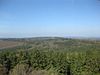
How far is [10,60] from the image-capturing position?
7.88 meters

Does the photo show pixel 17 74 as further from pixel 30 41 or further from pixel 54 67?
pixel 30 41

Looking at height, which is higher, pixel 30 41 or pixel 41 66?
pixel 30 41

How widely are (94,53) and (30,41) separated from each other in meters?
3.77

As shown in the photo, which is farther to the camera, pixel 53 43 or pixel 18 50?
pixel 53 43

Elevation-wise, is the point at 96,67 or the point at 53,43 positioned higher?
the point at 53,43

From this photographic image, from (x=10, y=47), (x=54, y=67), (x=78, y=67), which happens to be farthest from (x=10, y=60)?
(x=78, y=67)

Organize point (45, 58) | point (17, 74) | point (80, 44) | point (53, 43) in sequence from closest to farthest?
point (17, 74), point (45, 58), point (80, 44), point (53, 43)

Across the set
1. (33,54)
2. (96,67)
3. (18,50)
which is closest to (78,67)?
(96,67)

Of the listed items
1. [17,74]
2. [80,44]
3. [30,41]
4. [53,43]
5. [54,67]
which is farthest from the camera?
[53,43]

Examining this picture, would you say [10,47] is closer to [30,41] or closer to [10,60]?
[10,60]

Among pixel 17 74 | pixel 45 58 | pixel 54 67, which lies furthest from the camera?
pixel 45 58

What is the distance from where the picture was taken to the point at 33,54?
8.48 meters

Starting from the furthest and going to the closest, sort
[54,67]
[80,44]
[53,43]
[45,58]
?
[53,43] < [80,44] < [45,58] < [54,67]

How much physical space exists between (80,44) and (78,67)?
3.82 metres
